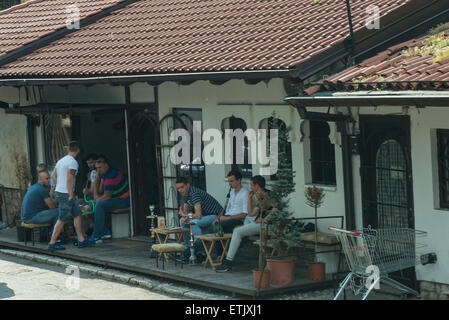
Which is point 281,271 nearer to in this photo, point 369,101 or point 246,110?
point 369,101

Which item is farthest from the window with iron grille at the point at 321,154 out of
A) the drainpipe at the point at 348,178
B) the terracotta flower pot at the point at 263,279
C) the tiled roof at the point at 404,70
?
the terracotta flower pot at the point at 263,279

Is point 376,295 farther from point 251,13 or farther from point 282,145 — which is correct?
point 251,13

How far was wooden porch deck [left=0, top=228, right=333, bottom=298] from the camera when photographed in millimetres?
12156

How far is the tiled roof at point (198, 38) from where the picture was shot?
1329 cm

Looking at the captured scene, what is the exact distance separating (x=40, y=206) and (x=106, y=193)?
3.80 ft

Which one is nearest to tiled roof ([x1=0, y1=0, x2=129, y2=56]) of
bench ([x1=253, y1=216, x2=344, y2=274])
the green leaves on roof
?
bench ([x1=253, y1=216, x2=344, y2=274])

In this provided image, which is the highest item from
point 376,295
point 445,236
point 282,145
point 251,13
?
point 251,13

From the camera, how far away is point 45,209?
1633cm

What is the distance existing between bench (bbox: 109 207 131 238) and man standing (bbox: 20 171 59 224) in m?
1.09

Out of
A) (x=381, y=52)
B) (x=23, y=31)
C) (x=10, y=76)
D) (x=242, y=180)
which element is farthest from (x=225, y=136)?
(x=23, y=31)

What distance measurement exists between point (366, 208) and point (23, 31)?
421 inches

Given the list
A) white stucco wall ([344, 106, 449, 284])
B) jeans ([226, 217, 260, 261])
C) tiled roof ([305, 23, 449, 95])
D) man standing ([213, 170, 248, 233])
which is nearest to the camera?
tiled roof ([305, 23, 449, 95])

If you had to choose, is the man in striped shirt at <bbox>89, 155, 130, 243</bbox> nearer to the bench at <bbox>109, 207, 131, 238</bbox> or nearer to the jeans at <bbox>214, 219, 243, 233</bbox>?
the bench at <bbox>109, 207, 131, 238</bbox>
